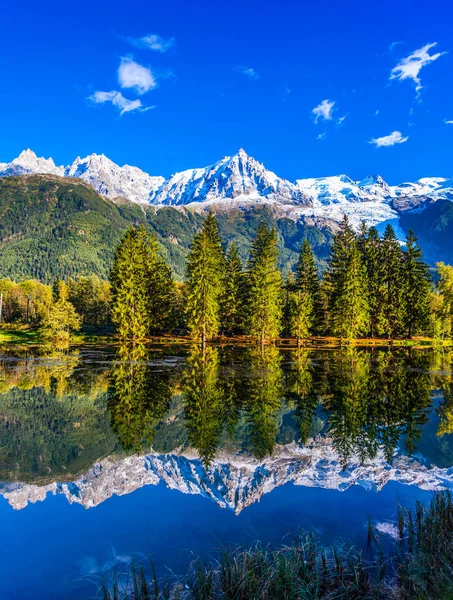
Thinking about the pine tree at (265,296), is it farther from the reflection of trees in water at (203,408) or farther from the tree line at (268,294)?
the reflection of trees in water at (203,408)

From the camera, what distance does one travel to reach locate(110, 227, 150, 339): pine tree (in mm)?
61281

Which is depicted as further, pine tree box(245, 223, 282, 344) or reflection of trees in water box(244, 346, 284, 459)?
pine tree box(245, 223, 282, 344)

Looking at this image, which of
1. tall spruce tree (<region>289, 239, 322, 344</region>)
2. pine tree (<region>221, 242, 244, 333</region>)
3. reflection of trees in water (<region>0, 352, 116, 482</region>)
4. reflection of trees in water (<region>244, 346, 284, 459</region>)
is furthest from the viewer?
pine tree (<region>221, 242, 244, 333</region>)

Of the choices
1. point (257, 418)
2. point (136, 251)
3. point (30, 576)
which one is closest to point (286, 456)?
point (257, 418)

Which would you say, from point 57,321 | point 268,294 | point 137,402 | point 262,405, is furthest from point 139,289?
point 262,405

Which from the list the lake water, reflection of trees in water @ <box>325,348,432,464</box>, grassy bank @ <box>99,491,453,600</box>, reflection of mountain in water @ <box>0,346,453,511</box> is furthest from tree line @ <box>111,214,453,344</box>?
grassy bank @ <box>99,491,453,600</box>

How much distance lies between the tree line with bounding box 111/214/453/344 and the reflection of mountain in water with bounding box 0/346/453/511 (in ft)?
100

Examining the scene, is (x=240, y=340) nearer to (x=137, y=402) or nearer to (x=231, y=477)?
(x=137, y=402)

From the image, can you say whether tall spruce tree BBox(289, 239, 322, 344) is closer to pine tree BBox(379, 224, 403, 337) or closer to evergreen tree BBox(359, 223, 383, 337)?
evergreen tree BBox(359, 223, 383, 337)

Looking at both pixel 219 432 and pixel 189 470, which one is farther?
pixel 219 432

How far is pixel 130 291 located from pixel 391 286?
145ft

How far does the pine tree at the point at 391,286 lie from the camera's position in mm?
70675

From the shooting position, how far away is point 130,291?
201 ft

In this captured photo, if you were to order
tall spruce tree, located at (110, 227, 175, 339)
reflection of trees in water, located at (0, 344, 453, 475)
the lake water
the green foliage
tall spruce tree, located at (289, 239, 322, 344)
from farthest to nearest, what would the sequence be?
tall spruce tree, located at (289, 239, 322, 344) < tall spruce tree, located at (110, 227, 175, 339) < the green foliage < reflection of trees in water, located at (0, 344, 453, 475) < the lake water
